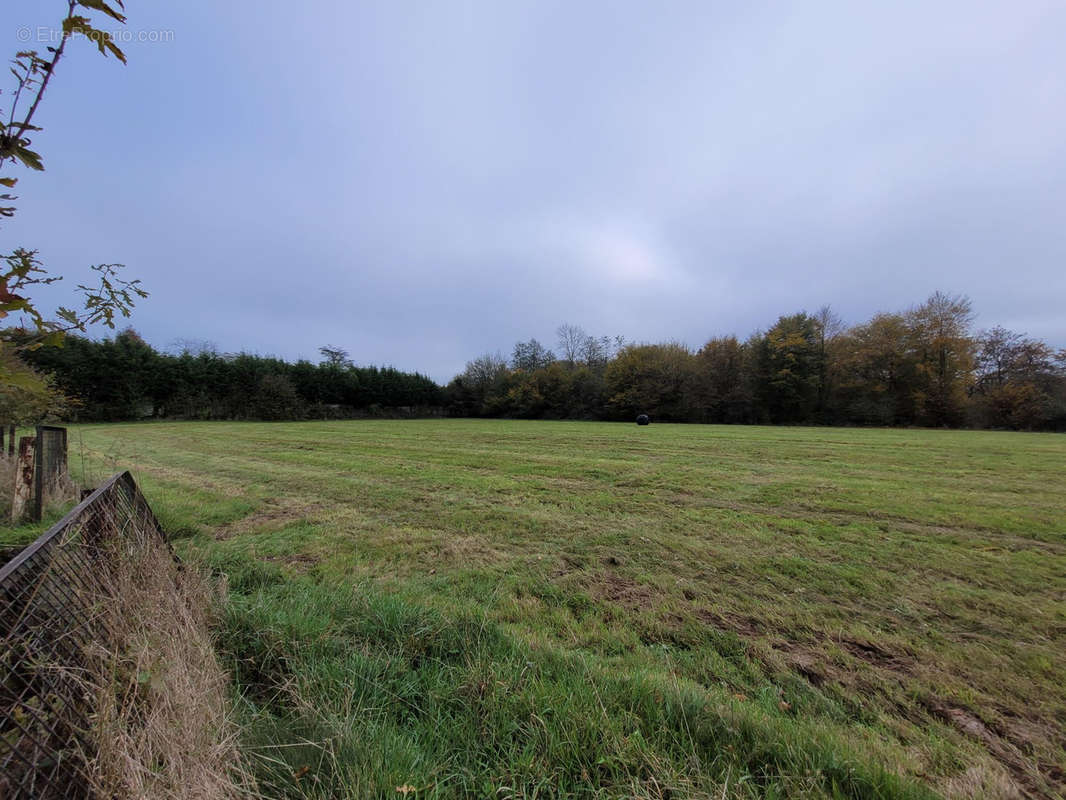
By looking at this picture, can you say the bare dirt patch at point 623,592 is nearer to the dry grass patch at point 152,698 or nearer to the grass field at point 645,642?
the grass field at point 645,642

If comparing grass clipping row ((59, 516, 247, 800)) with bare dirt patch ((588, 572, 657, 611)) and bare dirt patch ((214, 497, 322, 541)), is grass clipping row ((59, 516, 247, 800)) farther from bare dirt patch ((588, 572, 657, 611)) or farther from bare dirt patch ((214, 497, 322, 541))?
bare dirt patch ((214, 497, 322, 541))

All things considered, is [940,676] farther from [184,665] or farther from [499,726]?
[184,665]

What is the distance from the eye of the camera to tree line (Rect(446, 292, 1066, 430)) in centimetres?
3197

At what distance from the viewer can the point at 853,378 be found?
34.9 metres

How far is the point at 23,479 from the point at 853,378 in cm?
4555

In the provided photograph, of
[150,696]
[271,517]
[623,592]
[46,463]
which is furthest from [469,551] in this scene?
[46,463]

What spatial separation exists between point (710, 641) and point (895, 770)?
117 cm

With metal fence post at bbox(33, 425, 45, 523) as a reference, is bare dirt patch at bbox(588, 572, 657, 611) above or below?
below

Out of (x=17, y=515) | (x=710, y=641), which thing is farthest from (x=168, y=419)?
(x=710, y=641)

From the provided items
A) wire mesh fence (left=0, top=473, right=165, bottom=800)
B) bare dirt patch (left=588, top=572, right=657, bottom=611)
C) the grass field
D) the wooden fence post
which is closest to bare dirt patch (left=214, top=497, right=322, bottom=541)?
the grass field

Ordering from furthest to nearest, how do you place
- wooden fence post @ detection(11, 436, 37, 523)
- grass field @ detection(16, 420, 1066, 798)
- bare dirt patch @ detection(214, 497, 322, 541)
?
bare dirt patch @ detection(214, 497, 322, 541), wooden fence post @ detection(11, 436, 37, 523), grass field @ detection(16, 420, 1066, 798)

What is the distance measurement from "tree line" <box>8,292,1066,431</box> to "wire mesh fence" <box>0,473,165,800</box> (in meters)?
37.3

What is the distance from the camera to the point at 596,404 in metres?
41.7

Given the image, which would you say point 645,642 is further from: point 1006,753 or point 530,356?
point 530,356
